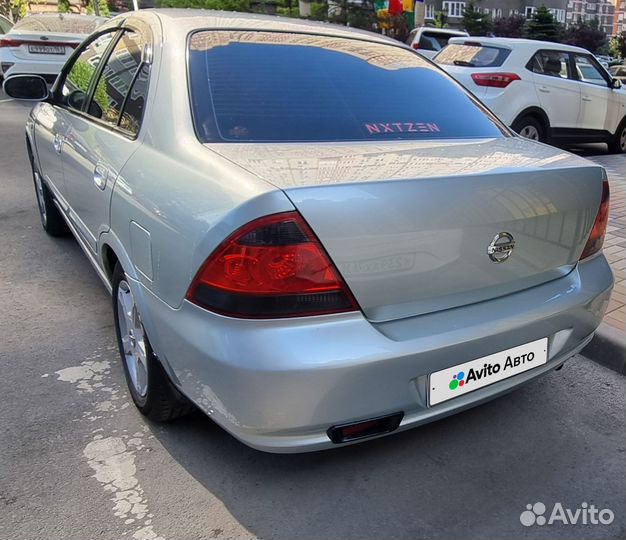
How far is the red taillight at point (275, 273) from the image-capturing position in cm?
173

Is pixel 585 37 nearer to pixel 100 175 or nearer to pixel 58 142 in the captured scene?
pixel 58 142

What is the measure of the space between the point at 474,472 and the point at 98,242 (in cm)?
190

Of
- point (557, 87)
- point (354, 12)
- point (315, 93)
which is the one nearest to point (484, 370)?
point (315, 93)

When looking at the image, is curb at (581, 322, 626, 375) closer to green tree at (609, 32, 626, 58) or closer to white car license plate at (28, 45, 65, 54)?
white car license plate at (28, 45, 65, 54)

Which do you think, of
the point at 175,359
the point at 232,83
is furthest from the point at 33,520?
the point at 232,83

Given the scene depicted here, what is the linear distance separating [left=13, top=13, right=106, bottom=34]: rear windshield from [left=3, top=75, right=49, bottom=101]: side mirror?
7.71 metres

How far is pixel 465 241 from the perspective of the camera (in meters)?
1.94

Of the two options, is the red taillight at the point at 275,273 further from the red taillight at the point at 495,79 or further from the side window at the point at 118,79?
the red taillight at the point at 495,79

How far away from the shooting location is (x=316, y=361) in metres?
1.73

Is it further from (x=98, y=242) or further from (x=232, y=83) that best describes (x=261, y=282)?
(x=98, y=242)

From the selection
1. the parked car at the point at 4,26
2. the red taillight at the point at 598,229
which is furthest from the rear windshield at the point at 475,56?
the parked car at the point at 4,26

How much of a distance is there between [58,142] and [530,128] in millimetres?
6423

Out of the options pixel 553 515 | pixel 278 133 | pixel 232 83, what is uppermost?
pixel 232 83

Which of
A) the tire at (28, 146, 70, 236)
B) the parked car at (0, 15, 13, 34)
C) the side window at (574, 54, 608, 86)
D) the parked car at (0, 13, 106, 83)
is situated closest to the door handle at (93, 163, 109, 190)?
the tire at (28, 146, 70, 236)
